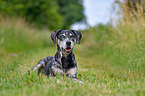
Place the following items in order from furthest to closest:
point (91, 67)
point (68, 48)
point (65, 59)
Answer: point (91, 67) → point (65, 59) → point (68, 48)

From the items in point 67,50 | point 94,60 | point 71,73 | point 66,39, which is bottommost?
point 71,73

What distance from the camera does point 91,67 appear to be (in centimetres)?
615

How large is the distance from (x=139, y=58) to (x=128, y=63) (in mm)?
442

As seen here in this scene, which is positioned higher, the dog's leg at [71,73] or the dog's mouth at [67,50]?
the dog's mouth at [67,50]

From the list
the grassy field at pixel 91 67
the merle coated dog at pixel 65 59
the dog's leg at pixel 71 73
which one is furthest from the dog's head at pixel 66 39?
the grassy field at pixel 91 67

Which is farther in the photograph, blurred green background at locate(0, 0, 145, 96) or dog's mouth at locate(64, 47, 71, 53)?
dog's mouth at locate(64, 47, 71, 53)

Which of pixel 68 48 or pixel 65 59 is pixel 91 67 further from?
pixel 68 48

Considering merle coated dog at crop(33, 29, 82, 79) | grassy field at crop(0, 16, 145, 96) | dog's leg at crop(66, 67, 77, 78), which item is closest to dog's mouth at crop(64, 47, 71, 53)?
merle coated dog at crop(33, 29, 82, 79)

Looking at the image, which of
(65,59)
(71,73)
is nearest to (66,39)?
(65,59)

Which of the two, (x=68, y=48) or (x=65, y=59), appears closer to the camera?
(x=68, y=48)

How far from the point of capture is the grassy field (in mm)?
3223

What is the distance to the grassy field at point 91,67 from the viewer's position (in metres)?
3.22

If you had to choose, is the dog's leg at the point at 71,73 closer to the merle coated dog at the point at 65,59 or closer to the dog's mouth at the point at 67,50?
the merle coated dog at the point at 65,59

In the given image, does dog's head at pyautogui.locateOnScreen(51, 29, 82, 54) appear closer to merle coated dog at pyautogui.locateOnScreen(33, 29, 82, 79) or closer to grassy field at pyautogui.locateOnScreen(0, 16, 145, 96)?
merle coated dog at pyautogui.locateOnScreen(33, 29, 82, 79)
